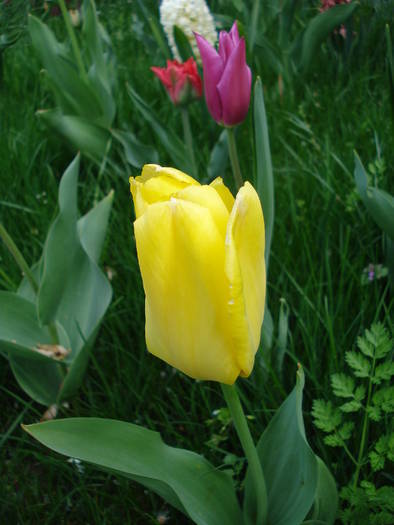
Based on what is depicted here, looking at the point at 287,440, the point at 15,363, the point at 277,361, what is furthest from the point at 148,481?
the point at 15,363

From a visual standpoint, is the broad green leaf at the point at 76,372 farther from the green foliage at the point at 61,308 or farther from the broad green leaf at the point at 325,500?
the broad green leaf at the point at 325,500

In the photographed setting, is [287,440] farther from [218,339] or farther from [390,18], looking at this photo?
[390,18]

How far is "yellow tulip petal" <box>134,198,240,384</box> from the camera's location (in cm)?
50

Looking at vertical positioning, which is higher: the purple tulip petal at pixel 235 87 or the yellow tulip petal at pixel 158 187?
the yellow tulip petal at pixel 158 187

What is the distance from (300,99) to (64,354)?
1.38 meters

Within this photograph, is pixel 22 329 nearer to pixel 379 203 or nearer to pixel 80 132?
pixel 379 203

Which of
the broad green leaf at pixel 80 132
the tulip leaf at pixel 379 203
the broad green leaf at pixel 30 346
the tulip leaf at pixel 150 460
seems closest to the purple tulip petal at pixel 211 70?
the tulip leaf at pixel 379 203

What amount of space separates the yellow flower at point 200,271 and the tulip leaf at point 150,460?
16 cm

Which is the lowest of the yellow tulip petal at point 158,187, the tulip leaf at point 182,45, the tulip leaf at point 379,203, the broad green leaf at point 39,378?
the broad green leaf at point 39,378

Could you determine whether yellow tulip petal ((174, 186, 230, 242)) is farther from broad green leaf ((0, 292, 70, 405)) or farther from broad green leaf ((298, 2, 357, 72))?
broad green leaf ((298, 2, 357, 72))

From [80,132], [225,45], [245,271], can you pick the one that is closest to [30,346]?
[225,45]

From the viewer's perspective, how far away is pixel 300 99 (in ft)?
7.12

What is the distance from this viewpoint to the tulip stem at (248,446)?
64cm

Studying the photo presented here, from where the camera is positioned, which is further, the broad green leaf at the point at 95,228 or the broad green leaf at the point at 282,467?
the broad green leaf at the point at 95,228
